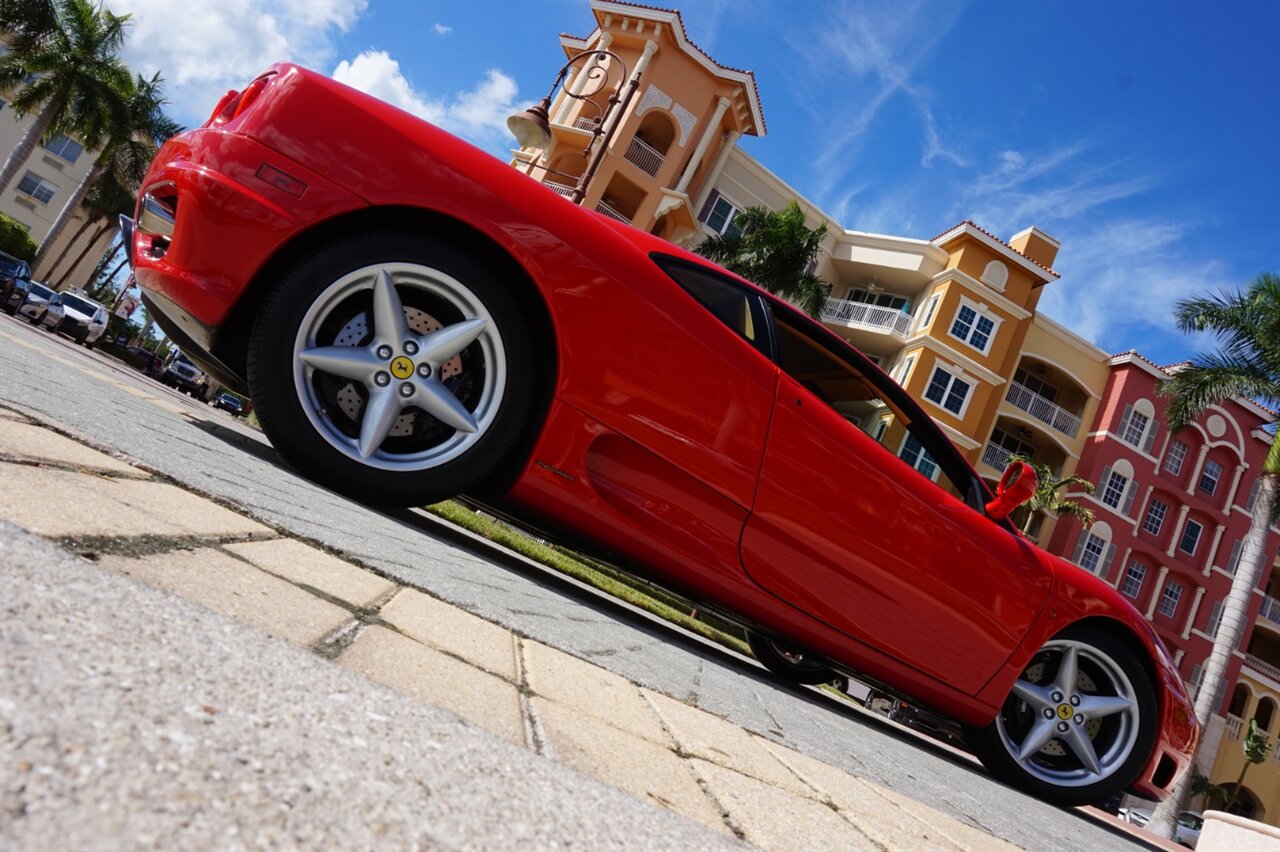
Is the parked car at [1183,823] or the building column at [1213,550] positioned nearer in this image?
the parked car at [1183,823]

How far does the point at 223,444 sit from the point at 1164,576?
124ft

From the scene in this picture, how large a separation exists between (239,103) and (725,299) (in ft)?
5.66

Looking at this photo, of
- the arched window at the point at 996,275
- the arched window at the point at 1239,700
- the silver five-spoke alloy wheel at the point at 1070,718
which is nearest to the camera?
the silver five-spoke alloy wheel at the point at 1070,718

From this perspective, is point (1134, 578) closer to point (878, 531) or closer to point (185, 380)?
point (878, 531)

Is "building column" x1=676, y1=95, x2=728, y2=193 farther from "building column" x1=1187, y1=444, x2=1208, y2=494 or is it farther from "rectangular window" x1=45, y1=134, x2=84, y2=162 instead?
"rectangular window" x1=45, y1=134, x2=84, y2=162

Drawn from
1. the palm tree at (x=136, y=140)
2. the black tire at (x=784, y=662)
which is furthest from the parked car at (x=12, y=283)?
the black tire at (x=784, y=662)

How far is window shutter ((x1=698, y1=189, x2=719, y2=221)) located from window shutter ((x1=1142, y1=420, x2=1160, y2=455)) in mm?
20046

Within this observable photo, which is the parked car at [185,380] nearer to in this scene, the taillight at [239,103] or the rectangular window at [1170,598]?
the taillight at [239,103]

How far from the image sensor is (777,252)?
22.2m

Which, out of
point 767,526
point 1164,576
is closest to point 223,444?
point 767,526

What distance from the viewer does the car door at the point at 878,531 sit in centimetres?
280

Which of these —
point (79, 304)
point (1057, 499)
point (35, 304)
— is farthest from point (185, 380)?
point (1057, 499)

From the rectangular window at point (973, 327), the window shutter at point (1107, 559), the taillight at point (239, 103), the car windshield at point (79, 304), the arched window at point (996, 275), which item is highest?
the arched window at point (996, 275)

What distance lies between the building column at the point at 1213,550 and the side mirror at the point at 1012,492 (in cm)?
3726
